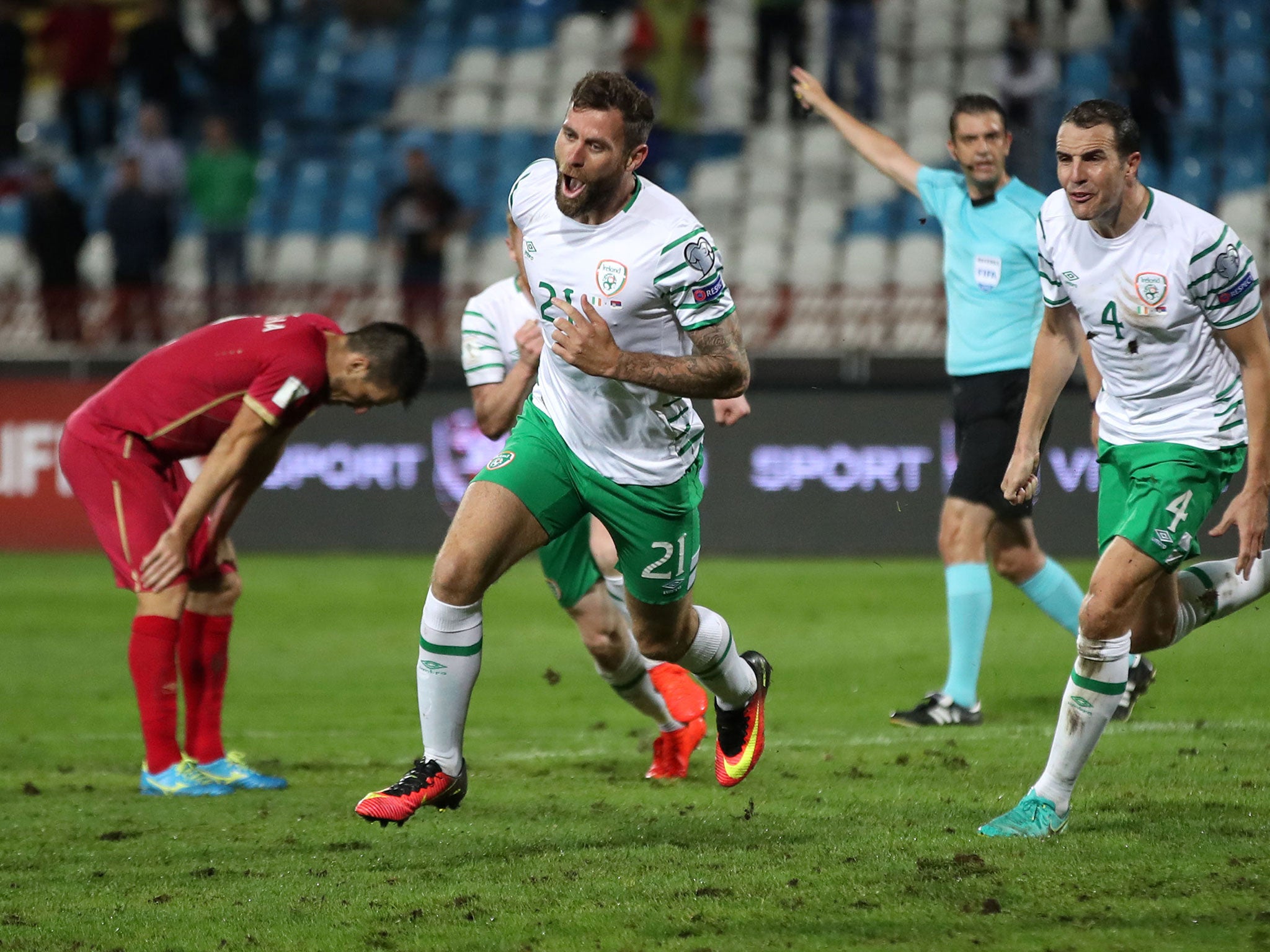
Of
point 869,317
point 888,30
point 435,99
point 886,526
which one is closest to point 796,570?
point 886,526

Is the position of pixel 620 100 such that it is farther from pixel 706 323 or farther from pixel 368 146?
pixel 368 146

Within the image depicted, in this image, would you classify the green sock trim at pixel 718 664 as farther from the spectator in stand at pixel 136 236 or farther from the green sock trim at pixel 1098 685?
the spectator in stand at pixel 136 236

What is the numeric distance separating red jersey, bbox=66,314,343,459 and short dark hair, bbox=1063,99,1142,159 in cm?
269

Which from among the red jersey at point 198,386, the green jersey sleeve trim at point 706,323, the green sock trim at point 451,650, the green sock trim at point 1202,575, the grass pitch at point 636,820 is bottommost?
the grass pitch at point 636,820

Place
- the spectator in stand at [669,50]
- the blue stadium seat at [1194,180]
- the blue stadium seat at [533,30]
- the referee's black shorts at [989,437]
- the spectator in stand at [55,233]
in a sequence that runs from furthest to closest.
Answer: the blue stadium seat at [533,30] → the spectator in stand at [669,50] → the spectator in stand at [55,233] → the blue stadium seat at [1194,180] → the referee's black shorts at [989,437]

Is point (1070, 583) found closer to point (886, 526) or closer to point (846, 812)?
point (846, 812)

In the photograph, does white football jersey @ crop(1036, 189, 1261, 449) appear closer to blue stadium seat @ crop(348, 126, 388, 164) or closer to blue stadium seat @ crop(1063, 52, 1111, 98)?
blue stadium seat @ crop(1063, 52, 1111, 98)

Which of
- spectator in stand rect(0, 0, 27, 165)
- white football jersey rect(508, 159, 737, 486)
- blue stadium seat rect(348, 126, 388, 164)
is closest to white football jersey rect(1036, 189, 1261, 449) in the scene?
white football jersey rect(508, 159, 737, 486)

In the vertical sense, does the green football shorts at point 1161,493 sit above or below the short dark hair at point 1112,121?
below

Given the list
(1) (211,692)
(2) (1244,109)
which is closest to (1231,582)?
(1) (211,692)

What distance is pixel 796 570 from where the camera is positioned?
1224cm

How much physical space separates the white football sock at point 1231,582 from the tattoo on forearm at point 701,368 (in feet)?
6.88

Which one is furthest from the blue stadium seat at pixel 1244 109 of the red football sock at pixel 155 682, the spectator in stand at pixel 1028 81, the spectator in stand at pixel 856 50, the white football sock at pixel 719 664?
the red football sock at pixel 155 682

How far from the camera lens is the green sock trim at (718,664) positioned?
17.4 feet
